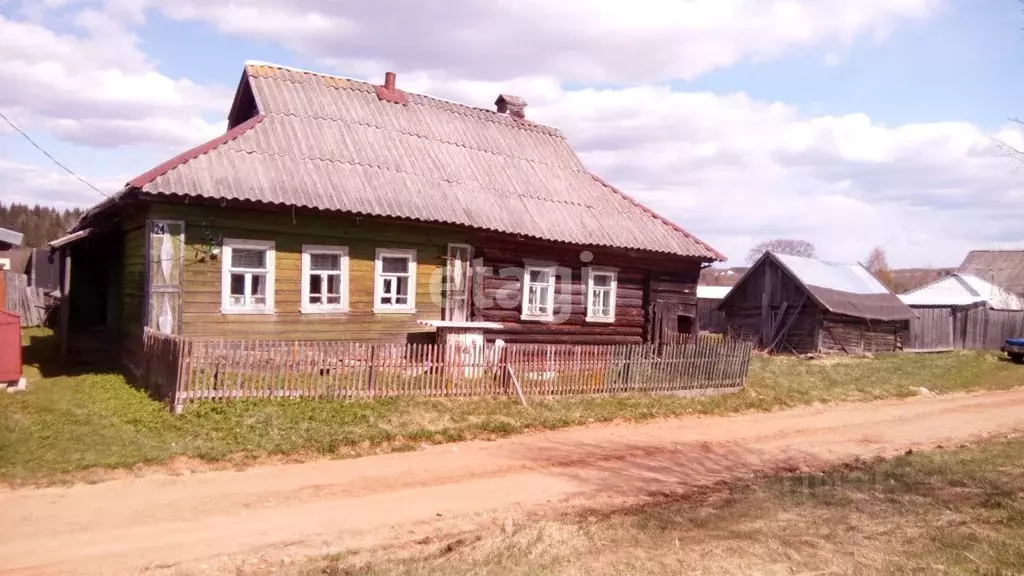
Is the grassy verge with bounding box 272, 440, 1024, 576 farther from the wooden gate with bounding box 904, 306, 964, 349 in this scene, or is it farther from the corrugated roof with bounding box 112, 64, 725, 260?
the wooden gate with bounding box 904, 306, 964, 349

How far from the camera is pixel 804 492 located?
9.20 meters

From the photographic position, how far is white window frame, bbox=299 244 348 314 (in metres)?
15.8

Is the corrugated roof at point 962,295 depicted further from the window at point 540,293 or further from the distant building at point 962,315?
the window at point 540,293

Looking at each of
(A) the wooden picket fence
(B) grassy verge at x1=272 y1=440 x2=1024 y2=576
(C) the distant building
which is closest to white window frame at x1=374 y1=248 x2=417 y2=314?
(A) the wooden picket fence

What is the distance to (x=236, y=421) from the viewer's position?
36.4ft

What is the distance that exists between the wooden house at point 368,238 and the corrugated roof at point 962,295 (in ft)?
79.6

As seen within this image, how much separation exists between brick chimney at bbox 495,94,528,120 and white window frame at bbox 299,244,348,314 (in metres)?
9.70

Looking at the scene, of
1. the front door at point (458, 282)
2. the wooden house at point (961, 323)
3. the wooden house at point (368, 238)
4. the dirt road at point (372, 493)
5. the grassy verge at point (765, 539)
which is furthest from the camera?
the wooden house at point (961, 323)

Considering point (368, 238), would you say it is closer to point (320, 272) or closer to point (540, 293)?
point (320, 272)

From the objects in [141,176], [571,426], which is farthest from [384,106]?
[571,426]

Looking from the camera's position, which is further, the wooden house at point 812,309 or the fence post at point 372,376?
→ the wooden house at point 812,309

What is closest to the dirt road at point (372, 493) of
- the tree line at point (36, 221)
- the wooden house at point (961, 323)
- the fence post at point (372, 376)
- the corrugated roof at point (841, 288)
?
the fence post at point (372, 376)

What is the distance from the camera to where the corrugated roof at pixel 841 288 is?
29609mm

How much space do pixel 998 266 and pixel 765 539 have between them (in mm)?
62729
